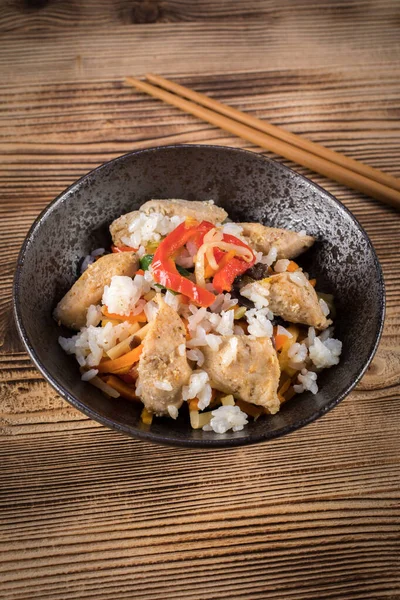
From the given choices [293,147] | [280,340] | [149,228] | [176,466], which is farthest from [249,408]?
[293,147]

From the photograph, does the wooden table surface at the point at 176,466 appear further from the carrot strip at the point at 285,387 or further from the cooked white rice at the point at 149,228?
the cooked white rice at the point at 149,228

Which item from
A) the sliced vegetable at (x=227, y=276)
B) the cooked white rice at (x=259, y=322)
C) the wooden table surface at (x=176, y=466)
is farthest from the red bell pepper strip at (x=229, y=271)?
the wooden table surface at (x=176, y=466)

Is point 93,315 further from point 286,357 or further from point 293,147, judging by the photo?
point 293,147

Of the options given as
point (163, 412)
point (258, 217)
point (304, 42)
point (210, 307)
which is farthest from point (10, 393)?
point (304, 42)

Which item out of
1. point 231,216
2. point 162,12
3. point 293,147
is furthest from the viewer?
point 162,12

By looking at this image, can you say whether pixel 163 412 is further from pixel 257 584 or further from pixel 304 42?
pixel 304 42

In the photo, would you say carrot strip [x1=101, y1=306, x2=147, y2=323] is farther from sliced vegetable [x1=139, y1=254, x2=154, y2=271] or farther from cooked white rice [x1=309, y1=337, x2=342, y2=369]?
cooked white rice [x1=309, y1=337, x2=342, y2=369]

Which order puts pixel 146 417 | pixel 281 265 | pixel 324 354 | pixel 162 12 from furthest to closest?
pixel 162 12 → pixel 281 265 → pixel 324 354 → pixel 146 417
